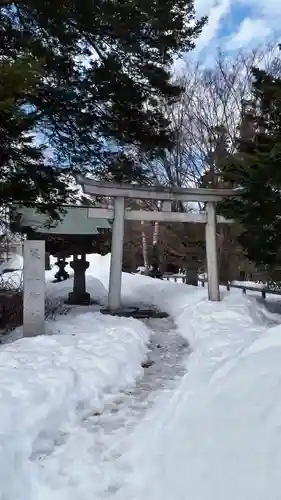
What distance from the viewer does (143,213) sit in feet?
39.6

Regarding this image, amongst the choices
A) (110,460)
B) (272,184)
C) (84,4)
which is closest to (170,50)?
(84,4)

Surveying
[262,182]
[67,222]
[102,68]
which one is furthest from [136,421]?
[67,222]

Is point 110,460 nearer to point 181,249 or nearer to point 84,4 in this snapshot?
point 84,4

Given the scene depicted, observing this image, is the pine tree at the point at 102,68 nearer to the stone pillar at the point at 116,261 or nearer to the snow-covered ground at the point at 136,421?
the stone pillar at the point at 116,261

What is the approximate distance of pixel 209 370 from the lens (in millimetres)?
5289

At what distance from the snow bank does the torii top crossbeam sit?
12.5 feet

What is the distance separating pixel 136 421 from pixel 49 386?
3.19 feet

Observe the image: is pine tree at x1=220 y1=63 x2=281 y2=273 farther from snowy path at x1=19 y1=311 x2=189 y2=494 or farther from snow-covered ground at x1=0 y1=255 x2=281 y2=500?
snowy path at x1=19 y1=311 x2=189 y2=494

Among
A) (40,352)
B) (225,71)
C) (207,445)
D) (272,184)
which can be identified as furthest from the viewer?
(225,71)

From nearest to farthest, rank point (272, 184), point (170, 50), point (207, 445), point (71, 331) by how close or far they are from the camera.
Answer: point (207, 445) → point (71, 331) → point (272, 184) → point (170, 50)

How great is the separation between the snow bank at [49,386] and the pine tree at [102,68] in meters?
4.64

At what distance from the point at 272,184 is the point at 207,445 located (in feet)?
24.7

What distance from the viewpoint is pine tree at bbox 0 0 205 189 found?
928 cm

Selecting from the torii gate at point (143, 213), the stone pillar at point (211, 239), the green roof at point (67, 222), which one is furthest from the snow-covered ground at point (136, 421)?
the stone pillar at point (211, 239)
